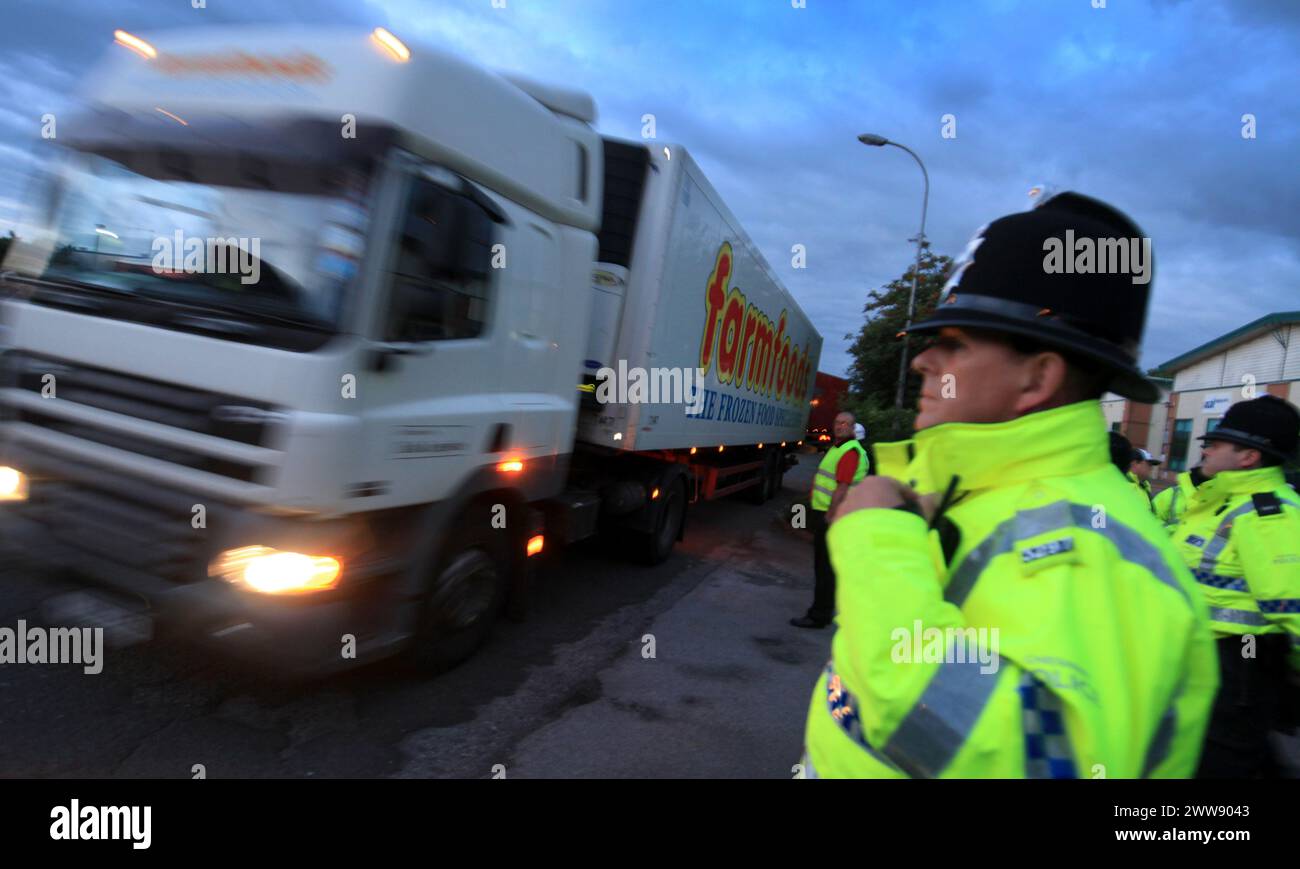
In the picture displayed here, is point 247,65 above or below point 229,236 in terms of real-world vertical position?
above

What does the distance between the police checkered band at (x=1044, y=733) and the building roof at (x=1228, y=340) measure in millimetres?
25412

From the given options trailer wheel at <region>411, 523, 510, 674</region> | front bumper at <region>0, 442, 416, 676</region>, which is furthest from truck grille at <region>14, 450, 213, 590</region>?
trailer wheel at <region>411, 523, 510, 674</region>

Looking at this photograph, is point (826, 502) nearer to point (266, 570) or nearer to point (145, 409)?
point (266, 570)

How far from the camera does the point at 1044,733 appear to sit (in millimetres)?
955

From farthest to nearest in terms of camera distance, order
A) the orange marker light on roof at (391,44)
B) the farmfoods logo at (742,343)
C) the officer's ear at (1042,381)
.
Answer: the farmfoods logo at (742,343), the orange marker light on roof at (391,44), the officer's ear at (1042,381)

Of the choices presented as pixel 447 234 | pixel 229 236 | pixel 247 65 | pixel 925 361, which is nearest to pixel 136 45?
pixel 247 65

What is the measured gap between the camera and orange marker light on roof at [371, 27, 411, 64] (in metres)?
3.53

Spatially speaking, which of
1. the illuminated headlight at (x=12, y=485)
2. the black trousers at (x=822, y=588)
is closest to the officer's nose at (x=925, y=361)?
the illuminated headlight at (x=12, y=485)

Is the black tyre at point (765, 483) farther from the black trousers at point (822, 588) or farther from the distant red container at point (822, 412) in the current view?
the black trousers at point (822, 588)

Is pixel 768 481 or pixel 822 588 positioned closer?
pixel 822 588

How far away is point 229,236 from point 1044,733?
3.68 metres

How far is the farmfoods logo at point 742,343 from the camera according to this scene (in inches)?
304
